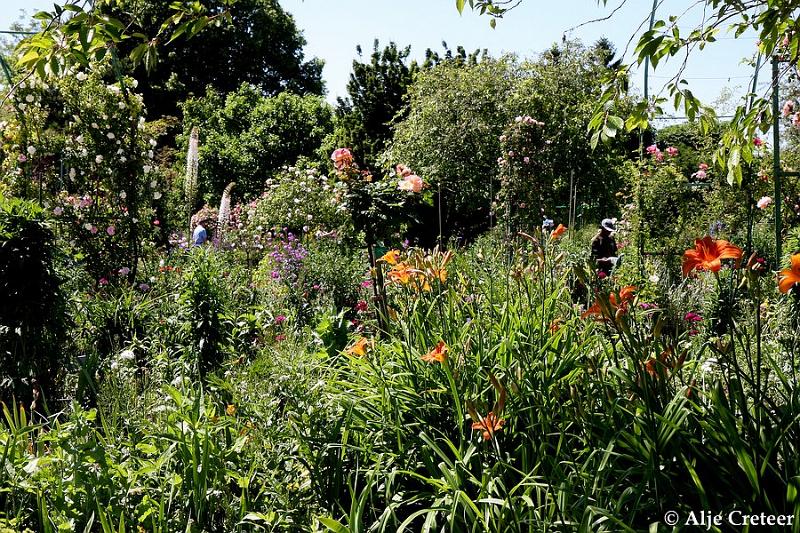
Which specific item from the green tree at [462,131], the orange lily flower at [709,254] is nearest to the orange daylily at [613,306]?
the orange lily flower at [709,254]

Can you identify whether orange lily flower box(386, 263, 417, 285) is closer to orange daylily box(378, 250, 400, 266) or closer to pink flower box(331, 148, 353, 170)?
orange daylily box(378, 250, 400, 266)

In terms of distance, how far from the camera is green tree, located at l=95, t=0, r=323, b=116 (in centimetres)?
2345

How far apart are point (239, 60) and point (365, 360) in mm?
24348

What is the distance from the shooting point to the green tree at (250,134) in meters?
18.3

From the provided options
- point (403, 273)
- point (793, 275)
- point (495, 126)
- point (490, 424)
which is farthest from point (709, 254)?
point (495, 126)

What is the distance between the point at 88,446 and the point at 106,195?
598cm

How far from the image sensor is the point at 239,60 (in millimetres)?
25141

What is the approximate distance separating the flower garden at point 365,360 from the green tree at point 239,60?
52.3 feet

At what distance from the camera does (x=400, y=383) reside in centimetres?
259

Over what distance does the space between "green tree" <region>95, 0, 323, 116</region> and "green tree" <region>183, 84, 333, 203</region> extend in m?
3.93

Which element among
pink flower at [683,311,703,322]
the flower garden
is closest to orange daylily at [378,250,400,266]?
the flower garden

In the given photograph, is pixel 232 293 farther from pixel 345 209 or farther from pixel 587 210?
pixel 587 210

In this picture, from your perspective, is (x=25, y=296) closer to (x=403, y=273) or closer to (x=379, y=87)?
(x=403, y=273)

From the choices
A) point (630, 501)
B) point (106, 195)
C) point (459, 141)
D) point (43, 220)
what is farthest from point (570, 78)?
point (630, 501)
